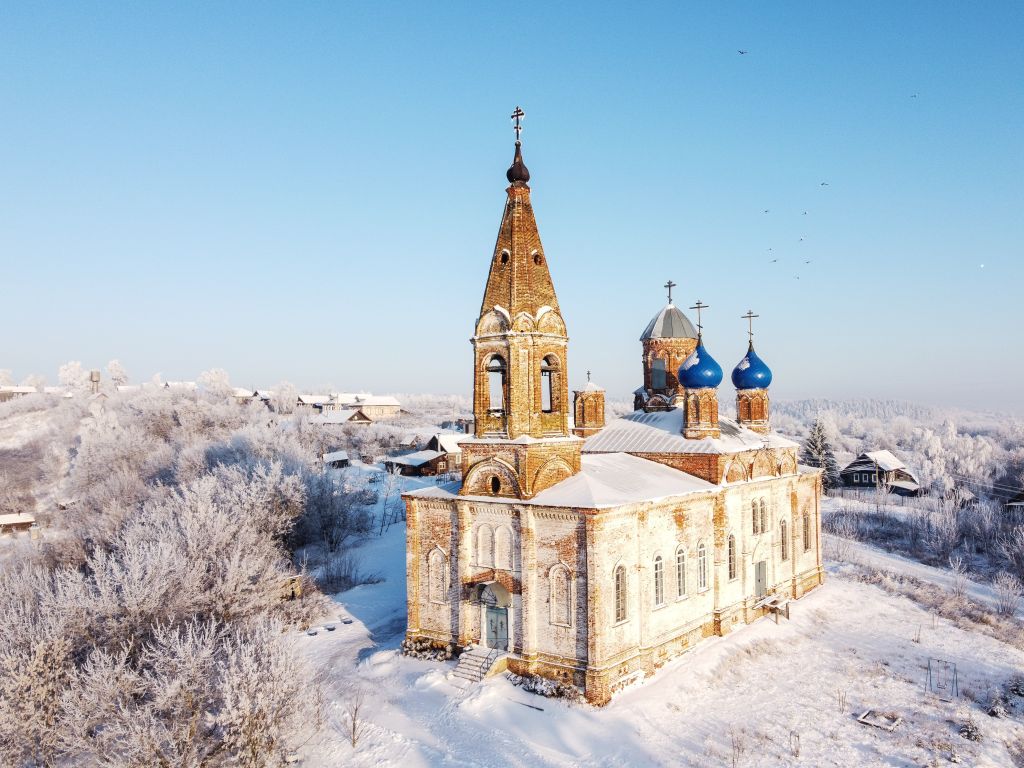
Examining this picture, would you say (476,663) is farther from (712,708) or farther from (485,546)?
(712,708)

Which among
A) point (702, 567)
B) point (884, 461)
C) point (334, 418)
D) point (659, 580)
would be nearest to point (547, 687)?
point (659, 580)

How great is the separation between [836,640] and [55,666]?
68.9ft

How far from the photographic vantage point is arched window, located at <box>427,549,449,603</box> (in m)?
18.1

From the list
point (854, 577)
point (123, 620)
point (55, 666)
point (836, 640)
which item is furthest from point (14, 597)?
point (854, 577)

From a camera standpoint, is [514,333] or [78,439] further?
[78,439]

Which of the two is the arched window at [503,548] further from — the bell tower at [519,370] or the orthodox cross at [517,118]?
the orthodox cross at [517,118]

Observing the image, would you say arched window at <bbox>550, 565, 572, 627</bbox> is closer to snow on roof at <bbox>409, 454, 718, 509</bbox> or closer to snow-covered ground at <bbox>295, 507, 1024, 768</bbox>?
snow on roof at <bbox>409, 454, 718, 509</bbox>

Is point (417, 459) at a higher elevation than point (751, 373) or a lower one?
lower

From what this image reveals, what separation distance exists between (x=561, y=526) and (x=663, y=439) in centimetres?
714

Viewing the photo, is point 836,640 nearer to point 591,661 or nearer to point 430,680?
point 591,661

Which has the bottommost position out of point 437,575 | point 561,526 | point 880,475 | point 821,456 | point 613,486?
point 880,475

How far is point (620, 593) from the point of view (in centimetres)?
1642

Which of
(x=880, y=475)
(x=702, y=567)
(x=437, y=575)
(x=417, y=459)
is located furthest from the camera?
(x=880, y=475)

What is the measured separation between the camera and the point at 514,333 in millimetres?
17500
